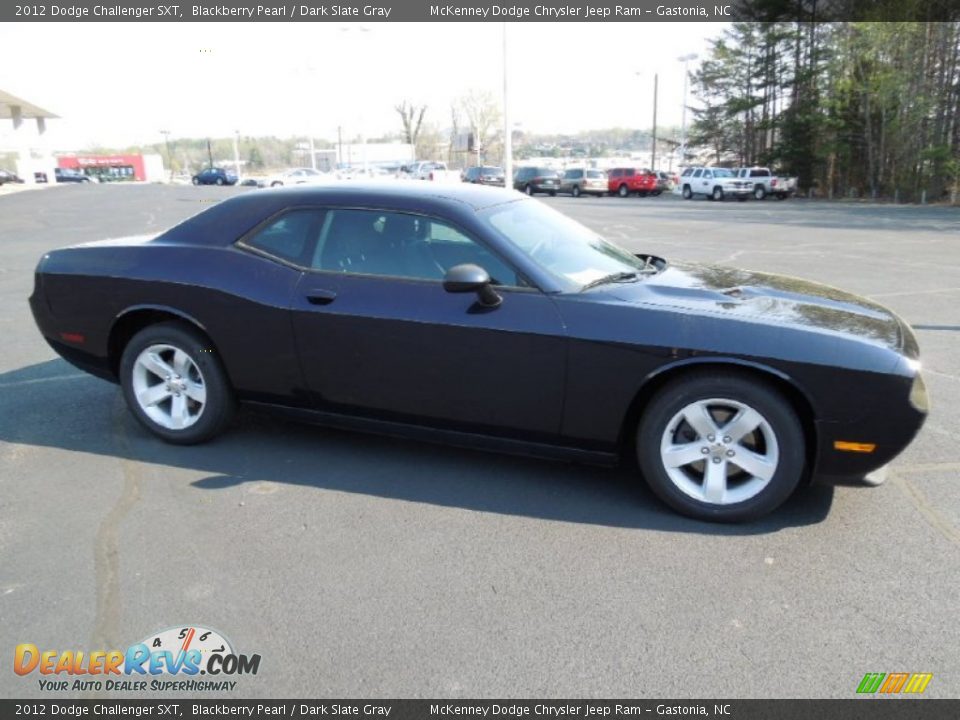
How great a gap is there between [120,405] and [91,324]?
0.85m

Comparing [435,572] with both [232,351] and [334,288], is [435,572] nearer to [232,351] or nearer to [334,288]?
[334,288]

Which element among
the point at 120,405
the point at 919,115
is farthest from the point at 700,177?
the point at 120,405

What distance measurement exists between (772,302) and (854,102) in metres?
38.7

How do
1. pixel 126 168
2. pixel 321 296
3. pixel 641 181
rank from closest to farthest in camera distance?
1. pixel 321 296
2. pixel 641 181
3. pixel 126 168

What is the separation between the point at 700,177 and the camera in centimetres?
3725

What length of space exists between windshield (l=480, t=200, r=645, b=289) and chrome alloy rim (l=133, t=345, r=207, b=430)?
200cm

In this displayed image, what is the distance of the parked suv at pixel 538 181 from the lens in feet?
140

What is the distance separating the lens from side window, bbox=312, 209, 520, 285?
3703 mm

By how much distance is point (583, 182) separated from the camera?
1636 inches

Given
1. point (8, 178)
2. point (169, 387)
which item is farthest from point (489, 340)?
point (8, 178)

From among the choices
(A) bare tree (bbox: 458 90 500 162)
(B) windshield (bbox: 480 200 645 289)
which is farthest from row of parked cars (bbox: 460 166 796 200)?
(B) windshield (bbox: 480 200 645 289)

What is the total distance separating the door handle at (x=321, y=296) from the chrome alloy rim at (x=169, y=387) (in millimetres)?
925

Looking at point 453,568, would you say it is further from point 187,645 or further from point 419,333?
point 419,333

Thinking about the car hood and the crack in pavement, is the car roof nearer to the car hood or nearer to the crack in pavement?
the car hood
